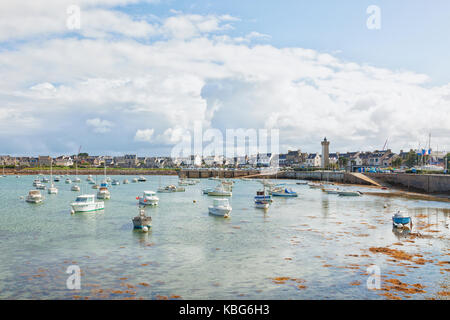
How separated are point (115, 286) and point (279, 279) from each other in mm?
9712

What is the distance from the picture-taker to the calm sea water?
21.0 meters

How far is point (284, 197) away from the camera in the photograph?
262 ft

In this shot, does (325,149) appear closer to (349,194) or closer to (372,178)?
(372,178)

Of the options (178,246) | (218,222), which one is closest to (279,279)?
(178,246)

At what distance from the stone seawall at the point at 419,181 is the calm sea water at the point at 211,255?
30206 millimetres

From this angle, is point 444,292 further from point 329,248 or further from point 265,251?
point 265,251

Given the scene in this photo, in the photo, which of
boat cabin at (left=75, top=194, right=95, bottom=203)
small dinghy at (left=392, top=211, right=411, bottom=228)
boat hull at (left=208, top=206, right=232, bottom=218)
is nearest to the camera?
small dinghy at (left=392, top=211, right=411, bottom=228)

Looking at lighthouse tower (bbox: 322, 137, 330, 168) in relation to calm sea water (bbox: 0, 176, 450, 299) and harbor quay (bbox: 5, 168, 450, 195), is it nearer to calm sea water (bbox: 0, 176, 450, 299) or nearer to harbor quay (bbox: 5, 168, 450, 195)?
harbor quay (bbox: 5, 168, 450, 195)

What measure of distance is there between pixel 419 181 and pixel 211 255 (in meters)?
75.4

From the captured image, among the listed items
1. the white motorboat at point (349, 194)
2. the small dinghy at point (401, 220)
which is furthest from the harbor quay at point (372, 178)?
the small dinghy at point (401, 220)

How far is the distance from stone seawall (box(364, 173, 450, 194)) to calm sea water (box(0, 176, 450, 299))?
1189 inches

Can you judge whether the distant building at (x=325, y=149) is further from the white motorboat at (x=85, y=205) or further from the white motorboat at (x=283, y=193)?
the white motorboat at (x=85, y=205)

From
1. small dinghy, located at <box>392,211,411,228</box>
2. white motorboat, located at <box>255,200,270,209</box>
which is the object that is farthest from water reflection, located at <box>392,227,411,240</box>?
white motorboat, located at <box>255,200,270,209</box>
